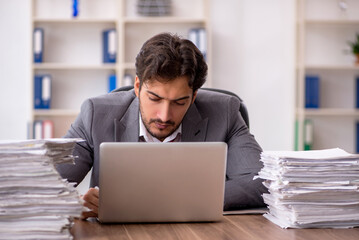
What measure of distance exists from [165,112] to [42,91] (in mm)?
2846

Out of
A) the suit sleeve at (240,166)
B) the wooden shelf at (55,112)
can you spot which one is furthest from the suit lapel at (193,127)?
the wooden shelf at (55,112)

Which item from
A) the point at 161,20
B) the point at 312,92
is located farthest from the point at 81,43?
the point at 312,92

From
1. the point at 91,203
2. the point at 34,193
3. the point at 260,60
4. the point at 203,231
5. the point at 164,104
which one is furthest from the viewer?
the point at 260,60

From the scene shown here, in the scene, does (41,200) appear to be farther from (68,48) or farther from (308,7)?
(308,7)

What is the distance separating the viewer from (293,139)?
488 cm

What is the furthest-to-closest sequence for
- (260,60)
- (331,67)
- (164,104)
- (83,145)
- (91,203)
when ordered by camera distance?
(260,60) < (331,67) < (83,145) < (164,104) < (91,203)

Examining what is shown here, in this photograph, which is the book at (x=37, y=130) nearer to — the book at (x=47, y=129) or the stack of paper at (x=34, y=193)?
the book at (x=47, y=129)

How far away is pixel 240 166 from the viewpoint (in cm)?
209

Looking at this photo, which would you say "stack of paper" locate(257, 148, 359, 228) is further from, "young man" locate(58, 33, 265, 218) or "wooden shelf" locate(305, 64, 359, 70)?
"wooden shelf" locate(305, 64, 359, 70)

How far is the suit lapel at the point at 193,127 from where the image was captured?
2170 millimetres

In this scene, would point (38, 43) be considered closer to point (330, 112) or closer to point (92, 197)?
point (330, 112)

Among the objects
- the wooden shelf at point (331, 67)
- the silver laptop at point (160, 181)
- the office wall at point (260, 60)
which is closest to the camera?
the silver laptop at point (160, 181)

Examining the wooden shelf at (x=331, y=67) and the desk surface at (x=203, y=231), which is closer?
the desk surface at (x=203, y=231)

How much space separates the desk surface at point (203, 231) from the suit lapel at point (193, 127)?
2.31 feet
